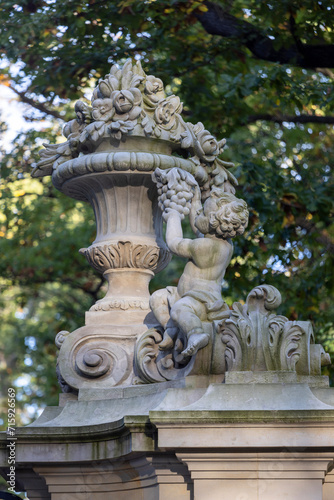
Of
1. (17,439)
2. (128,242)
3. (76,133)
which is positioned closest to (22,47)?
(76,133)

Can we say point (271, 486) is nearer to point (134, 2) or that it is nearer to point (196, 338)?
point (196, 338)

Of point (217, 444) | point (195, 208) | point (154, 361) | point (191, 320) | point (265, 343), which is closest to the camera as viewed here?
point (217, 444)

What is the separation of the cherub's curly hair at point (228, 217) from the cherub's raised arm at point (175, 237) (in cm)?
20

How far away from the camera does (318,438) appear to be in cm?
408

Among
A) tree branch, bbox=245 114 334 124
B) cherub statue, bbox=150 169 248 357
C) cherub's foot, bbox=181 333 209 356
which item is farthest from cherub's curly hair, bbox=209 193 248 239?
tree branch, bbox=245 114 334 124

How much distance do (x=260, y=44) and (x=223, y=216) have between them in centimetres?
510

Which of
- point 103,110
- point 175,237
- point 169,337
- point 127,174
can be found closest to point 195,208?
point 175,237

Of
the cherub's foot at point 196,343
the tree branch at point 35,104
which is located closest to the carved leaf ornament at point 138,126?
the cherub's foot at point 196,343

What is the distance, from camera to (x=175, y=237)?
5.16 m

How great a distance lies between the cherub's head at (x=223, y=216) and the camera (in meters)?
4.98

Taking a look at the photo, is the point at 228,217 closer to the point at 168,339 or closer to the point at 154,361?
the point at 168,339

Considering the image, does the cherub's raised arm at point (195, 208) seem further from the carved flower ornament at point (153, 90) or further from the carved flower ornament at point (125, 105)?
the carved flower ornament at point (153, 90)

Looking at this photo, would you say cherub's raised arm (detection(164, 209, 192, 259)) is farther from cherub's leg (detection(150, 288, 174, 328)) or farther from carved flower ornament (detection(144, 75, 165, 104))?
carved flower ornament (detection(144, 75, 165, 104))

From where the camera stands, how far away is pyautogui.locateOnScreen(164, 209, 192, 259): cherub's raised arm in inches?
200
